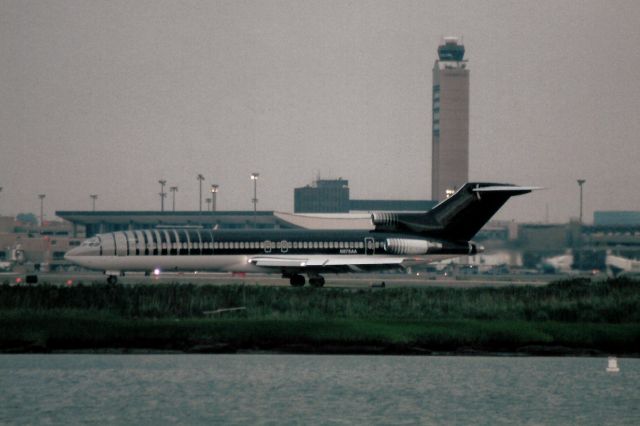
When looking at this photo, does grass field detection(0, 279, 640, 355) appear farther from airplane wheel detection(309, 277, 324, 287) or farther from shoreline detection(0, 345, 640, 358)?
airplane wheel detection(309, 277, 324, 287)

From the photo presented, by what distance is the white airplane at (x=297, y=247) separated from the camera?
7975 cm

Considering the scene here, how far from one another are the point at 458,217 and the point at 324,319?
2654 cm

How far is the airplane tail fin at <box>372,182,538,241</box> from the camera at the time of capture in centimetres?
8044

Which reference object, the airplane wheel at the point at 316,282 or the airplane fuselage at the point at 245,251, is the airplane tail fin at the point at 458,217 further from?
the airplane wheel at the point at 316,282

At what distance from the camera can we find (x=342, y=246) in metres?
80.5

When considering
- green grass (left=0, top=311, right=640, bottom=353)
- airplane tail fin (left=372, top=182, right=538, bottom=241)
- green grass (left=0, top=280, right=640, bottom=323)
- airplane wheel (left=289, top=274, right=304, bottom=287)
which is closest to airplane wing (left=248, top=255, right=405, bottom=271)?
airplane wheel (left=289, top=274, right=304, bottom=287)

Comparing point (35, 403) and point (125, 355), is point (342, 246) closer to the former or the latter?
point (125, 355)

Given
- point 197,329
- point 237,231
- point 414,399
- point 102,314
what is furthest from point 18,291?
point 414,399

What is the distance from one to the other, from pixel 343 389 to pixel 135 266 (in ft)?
134

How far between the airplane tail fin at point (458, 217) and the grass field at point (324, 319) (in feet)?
38.1

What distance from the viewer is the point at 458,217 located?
8075cm

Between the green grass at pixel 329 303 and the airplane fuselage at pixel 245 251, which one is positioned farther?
the airplane fuselage at pixel 245 251

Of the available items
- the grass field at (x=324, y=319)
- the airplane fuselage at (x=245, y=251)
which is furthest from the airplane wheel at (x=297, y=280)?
the grass field at (x=324, y=319)

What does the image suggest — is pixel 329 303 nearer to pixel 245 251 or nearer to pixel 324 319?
pixel 324 319
